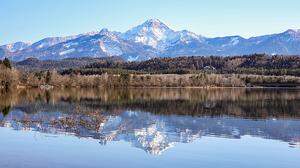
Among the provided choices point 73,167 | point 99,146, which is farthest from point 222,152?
point 73,167

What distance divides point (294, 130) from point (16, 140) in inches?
1071

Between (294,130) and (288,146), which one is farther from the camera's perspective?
(294,130)

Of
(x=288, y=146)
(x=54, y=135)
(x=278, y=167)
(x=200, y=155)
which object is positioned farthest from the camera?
(x=54, y=135)

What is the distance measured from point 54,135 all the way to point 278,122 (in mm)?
27963

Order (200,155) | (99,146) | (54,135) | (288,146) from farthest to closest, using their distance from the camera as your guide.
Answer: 1. (54,135)
2. (288,146)
3. (99,146)
4. (200,155)

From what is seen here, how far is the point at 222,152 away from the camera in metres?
35.8

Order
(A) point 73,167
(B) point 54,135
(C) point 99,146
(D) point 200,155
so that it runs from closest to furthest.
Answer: (A) point 73,167, (D) point 200,155, (C) point 99,146, (B) point 54,135

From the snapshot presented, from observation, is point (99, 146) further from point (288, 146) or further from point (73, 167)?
point (288, 146)

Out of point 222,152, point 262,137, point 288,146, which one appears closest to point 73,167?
point 222,152

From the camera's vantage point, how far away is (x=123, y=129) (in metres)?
48.2

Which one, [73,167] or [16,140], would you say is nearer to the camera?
[73,167]

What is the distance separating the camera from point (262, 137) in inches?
1769

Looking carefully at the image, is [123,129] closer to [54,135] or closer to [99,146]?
[54,135]

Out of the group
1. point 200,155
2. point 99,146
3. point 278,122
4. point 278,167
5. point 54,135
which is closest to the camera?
point 278,167
